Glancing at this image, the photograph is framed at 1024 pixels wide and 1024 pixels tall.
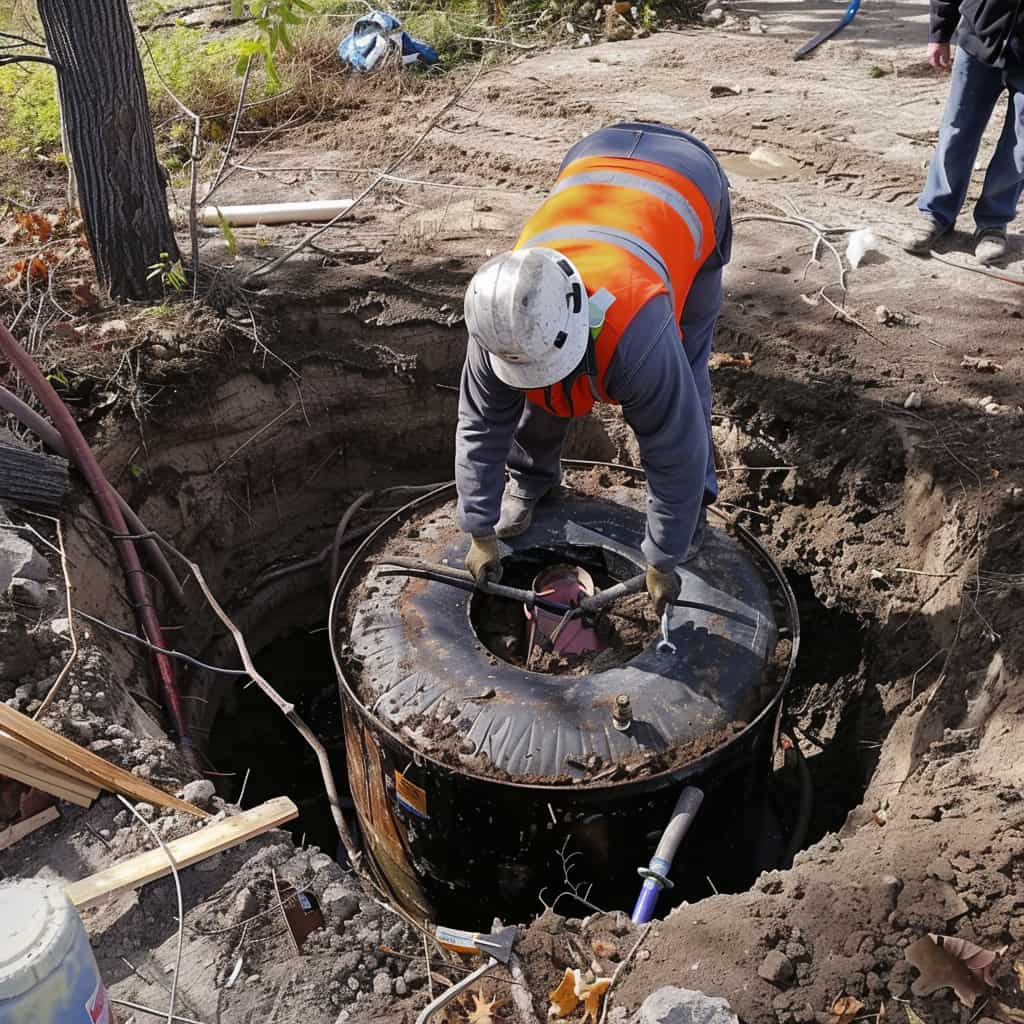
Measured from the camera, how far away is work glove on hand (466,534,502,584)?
3.44m

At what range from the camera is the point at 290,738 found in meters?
5.09

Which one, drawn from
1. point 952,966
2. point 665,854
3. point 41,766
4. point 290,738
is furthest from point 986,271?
point 41,766

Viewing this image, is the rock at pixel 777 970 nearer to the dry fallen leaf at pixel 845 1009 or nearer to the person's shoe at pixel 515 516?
the dry fallen leaf at pixel 845 1009

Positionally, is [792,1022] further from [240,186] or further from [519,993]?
[240,186]

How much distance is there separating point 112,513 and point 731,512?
9.11ft

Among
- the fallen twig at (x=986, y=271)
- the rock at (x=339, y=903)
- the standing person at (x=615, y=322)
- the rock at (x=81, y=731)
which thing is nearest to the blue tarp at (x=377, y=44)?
the fallen twig at (x=986, y=271)

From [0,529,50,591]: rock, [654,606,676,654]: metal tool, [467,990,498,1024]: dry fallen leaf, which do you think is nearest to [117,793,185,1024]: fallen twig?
[467,990,498,1024]: dry fallen leaf

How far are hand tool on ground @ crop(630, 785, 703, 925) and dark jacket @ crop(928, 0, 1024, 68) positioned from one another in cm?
384

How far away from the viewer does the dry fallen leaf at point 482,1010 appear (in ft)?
7.59

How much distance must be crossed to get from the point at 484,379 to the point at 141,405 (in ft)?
7.14

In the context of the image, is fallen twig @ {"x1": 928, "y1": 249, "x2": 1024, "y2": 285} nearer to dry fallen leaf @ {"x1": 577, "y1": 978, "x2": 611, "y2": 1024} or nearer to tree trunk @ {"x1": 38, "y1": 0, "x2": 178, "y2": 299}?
tree trunk @ {"x1": 38, "y1": 0, "x2": 178, "y2": 299}

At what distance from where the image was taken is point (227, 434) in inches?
188

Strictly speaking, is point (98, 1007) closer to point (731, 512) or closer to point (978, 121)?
point (731, 512)

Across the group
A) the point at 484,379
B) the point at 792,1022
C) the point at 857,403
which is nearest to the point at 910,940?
the point at 792,1022
